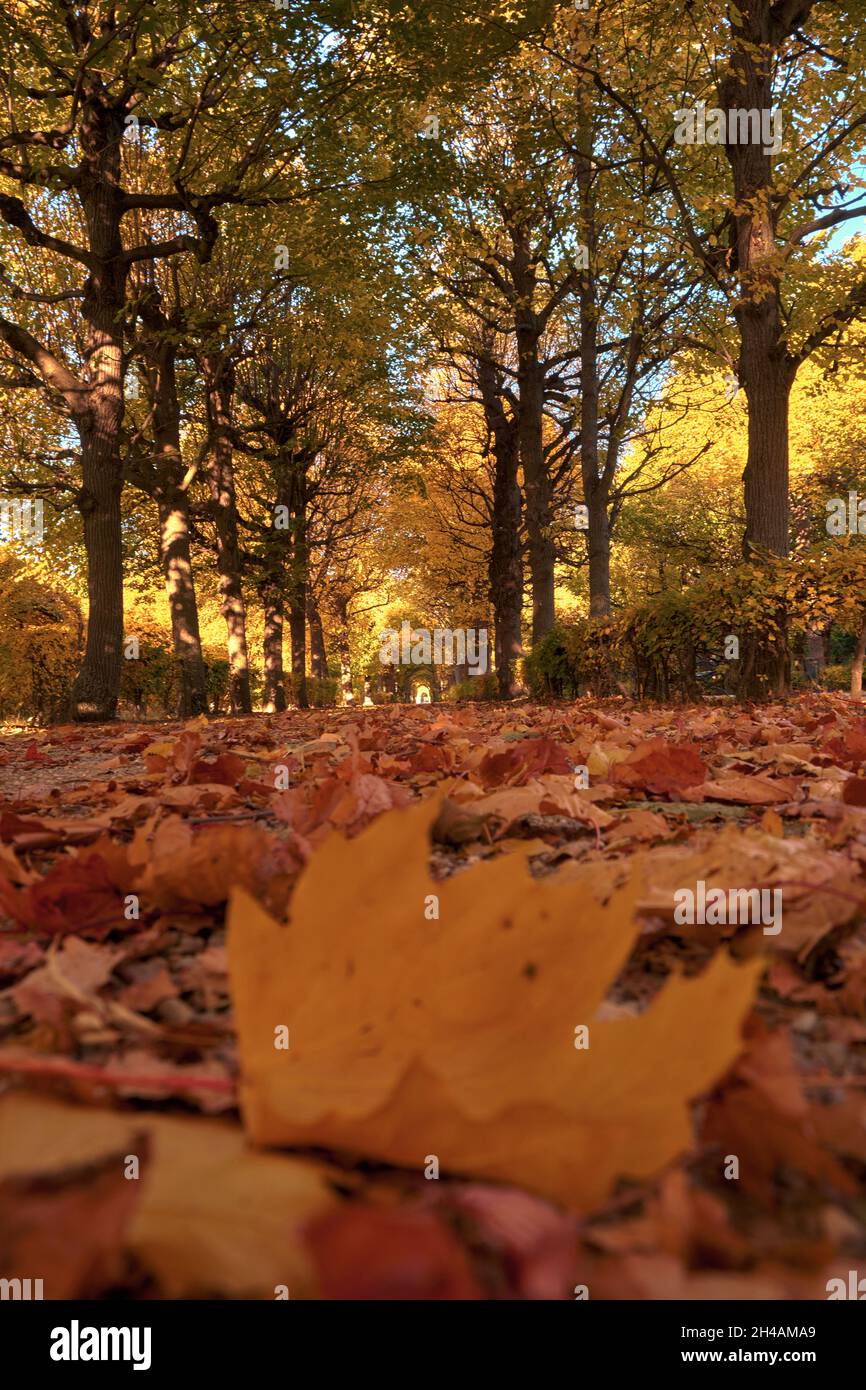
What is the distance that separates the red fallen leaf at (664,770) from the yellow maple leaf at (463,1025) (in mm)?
1564

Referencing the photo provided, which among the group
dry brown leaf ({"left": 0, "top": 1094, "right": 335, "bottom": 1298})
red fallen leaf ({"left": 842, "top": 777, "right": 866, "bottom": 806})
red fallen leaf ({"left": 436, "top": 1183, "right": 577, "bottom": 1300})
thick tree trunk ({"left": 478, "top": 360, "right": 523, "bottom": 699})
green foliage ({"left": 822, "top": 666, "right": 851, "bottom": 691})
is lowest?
red fallen leaf ({"left": 436, "top": 1183, "right": 577, "bottom": 1300})

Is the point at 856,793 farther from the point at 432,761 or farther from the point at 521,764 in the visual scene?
the point at 432,761

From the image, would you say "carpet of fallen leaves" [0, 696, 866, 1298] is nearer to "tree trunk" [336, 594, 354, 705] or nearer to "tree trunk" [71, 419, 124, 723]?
"tree trunk" [71, 419, 124, 723]

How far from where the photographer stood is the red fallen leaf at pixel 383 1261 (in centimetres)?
41

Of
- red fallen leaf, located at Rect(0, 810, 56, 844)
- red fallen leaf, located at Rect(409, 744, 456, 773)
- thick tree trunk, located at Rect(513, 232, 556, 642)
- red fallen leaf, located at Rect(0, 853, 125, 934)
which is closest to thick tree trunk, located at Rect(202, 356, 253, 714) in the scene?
thick tree trunk, located at Rect(513, 232, 556, 642)

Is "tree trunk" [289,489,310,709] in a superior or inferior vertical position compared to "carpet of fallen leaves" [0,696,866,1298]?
superior

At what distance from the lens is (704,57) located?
8.77 meters

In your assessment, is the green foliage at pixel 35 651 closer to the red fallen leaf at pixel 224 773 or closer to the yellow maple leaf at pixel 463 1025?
the red fallen leaf at pixel 224 773

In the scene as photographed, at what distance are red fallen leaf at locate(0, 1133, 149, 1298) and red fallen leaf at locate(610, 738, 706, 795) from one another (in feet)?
5.90

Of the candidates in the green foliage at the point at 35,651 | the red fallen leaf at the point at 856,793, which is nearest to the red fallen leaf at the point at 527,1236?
the red fallen leaf at the point at 856,793

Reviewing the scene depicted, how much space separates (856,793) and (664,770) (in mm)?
459

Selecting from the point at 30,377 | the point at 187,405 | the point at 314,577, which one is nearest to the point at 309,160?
the point at 30,377

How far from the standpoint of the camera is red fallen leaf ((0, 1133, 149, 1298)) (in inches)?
17.0
